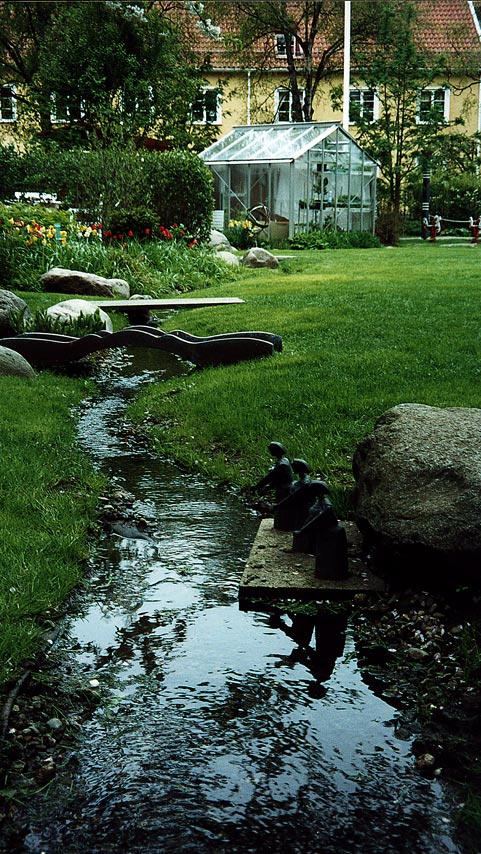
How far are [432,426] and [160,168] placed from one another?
1704cm

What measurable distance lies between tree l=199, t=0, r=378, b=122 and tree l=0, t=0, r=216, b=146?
3769 mm

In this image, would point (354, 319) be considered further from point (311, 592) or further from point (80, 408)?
point (311, 592)

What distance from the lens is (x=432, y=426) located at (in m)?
4.33

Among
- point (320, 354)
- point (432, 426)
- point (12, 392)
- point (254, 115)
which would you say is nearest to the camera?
point (432, 426)

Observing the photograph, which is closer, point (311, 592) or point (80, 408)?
point (311, 592)

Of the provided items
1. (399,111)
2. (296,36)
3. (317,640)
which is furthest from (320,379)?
(296,36)

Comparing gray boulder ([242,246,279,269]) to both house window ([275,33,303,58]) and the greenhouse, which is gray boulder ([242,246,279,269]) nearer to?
the greenhouse

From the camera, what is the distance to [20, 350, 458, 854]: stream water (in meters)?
2.55

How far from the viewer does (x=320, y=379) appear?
750cm

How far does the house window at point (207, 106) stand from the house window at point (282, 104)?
285 centimetres

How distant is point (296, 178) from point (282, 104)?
11.3 m

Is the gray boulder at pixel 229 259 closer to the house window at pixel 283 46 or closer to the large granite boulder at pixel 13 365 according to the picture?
the large granite boulder at pixel 13 365

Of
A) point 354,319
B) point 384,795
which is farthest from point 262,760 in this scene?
point 354,319

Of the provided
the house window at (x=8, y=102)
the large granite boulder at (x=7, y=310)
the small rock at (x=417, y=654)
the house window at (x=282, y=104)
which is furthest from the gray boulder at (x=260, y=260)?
the house window at (x=282, y=104)
